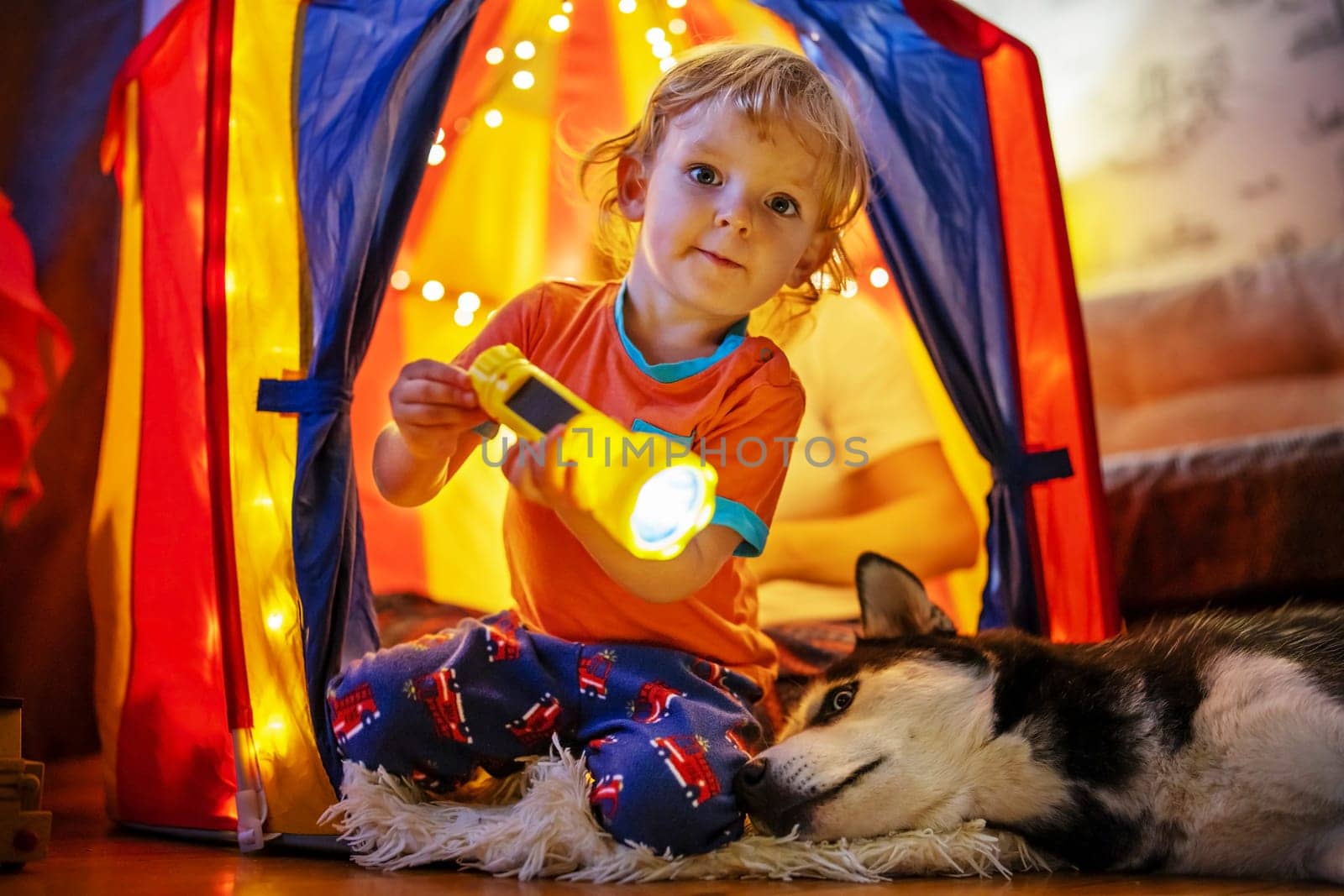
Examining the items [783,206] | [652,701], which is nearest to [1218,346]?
[783,206]

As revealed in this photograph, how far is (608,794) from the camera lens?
1.04m

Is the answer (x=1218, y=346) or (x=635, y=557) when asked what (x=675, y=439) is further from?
(x=1218, y=346)

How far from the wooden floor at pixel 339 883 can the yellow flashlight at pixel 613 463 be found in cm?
30

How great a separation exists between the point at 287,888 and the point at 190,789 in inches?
16.6

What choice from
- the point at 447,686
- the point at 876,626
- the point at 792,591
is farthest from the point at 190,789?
the point at 792,591

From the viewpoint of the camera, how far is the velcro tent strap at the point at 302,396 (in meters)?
1.28

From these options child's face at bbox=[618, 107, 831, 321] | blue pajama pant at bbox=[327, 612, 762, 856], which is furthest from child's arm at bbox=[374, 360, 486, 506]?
child's face at bbox=[618, 107, 831, 321]

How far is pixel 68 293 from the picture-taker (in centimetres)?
194

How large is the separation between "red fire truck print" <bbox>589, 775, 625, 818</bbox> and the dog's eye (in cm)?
25

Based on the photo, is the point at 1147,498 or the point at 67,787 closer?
the point at 67,787

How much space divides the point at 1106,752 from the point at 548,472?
584 millimetres

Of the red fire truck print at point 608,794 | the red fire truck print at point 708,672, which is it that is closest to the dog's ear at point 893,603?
the red fire truck print at point 708,672

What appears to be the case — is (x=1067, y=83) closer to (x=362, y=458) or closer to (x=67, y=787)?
(x=362, y=458)

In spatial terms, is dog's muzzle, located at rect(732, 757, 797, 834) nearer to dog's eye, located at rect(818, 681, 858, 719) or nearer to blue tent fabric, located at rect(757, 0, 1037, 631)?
dog's eye, located at rect(818, 681, 858, 719)
